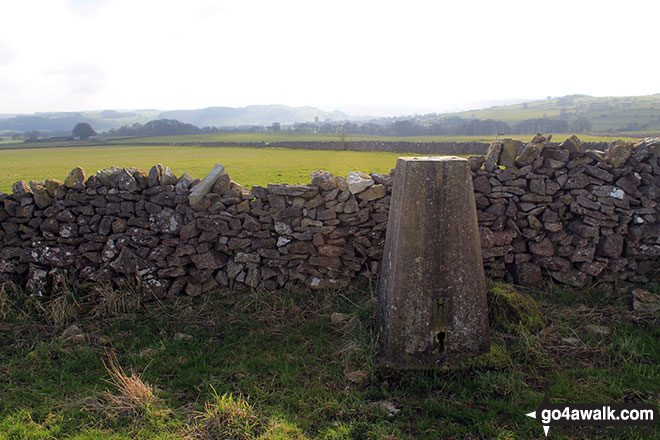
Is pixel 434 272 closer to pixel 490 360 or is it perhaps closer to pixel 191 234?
pixel 490 360

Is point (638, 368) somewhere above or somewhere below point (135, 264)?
below

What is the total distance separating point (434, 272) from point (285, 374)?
207 centimetres

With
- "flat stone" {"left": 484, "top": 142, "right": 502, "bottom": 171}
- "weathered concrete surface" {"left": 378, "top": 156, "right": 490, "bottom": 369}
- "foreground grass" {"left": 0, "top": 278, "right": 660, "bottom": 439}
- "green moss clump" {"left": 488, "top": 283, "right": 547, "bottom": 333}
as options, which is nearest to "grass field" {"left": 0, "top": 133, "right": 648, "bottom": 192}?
"flat stone" {"left": 484, "top": 142, "right": 502, "bottom": 171}

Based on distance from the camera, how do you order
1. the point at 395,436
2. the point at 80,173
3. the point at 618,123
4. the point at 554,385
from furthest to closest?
1. the point at 618,123
2. the point at 80,173
3. the point at 554,385
4. the point at 395,436

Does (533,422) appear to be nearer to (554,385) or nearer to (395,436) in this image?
(554,385)

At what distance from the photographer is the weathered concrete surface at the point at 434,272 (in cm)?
456

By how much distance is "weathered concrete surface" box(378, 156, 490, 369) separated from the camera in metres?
4.56

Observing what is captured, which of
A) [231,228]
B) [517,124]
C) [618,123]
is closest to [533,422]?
[231,228]

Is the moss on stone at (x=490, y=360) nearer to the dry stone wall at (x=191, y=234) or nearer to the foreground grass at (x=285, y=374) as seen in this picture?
the foreground grass at (x=285, y=374)

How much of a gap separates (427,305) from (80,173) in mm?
6058

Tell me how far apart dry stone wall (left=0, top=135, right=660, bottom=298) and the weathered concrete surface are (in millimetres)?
2213

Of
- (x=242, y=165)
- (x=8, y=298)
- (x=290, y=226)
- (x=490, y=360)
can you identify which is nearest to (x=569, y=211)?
(x=490, y=360)

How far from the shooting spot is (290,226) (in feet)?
22.6

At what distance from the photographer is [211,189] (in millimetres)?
7066
